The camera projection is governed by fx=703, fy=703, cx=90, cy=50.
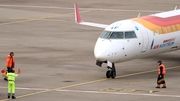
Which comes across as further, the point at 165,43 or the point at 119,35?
the point at 165,43

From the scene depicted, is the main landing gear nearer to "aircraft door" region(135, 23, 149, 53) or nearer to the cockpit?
the cockpit

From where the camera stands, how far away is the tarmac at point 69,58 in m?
35.2

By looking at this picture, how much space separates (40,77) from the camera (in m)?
39.3

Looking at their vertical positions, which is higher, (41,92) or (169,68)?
(169,68)

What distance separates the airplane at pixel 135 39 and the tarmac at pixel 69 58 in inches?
50.0

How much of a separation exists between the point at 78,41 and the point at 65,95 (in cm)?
1866

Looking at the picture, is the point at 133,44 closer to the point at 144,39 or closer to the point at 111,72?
the point at 144,39

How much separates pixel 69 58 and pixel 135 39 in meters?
7.45

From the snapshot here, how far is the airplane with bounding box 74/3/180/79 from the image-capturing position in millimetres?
38500

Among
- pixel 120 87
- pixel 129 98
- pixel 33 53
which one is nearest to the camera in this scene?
pixel 129 98

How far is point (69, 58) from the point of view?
45688mm

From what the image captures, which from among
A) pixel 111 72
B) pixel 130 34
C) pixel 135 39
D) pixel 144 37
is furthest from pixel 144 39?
pixel 111 72

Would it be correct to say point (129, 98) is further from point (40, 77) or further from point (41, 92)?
point (40, 77)

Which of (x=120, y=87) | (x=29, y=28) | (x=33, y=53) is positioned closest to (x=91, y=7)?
(x=29, y=28)
